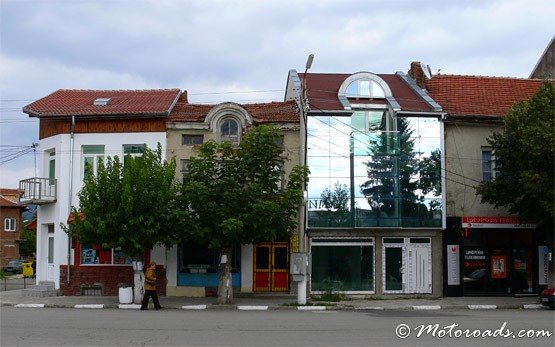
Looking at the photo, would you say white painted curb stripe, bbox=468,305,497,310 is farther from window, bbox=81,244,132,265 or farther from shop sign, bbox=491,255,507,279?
window, bbox=81,244,132,265

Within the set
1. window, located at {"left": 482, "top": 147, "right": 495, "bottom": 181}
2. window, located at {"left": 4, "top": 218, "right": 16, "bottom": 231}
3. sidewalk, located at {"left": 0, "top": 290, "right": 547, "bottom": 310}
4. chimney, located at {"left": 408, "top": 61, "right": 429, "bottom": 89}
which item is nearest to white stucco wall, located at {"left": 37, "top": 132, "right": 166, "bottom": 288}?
sidewalk, located at {"left": 0, "top": 290, "right": 547, "bottom": 310}

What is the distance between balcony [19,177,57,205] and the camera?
31438 millimetres

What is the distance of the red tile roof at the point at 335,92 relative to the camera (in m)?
30.8

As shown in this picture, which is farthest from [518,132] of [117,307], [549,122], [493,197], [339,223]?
[117,307]

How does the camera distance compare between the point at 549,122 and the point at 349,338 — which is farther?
the point at 549,122

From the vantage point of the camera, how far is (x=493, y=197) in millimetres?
28078

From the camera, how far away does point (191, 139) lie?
103 ft

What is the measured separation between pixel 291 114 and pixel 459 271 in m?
9.56

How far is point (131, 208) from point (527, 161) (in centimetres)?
1397

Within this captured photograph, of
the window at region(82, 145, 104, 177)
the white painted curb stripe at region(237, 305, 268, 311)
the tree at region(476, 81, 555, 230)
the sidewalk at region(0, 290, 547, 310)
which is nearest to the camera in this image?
the tree at region(476, 81, 555, 230)

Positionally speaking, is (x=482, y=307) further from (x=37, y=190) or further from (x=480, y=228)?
(x=37, y=190)

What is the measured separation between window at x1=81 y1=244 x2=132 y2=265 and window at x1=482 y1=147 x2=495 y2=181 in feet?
50.5

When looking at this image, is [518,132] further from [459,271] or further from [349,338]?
[349,338]

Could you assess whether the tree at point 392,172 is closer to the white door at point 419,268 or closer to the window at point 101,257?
the white door at point 419,268
